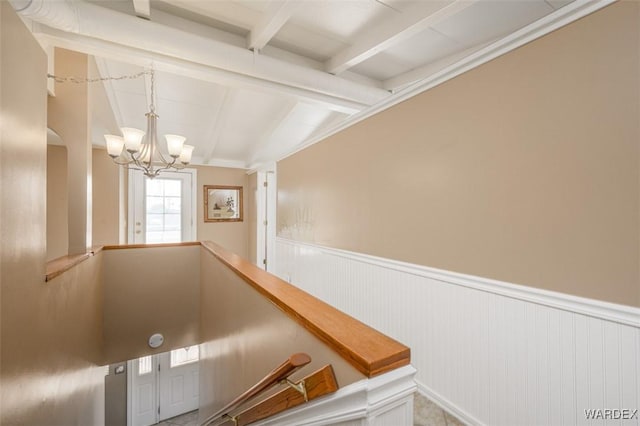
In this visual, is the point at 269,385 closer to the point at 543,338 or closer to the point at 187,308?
the point at 543,338

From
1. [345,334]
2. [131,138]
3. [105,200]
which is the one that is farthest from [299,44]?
[105,200]

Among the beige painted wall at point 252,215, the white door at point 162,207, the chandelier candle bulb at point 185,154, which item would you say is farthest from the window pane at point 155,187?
the chandelier candle bulb at point 185,154

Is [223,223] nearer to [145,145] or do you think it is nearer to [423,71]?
[145,145]

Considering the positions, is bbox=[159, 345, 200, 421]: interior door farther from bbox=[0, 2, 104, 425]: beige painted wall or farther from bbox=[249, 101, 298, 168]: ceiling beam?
bbox=[0, 2, 104, 425]: beige painted wall

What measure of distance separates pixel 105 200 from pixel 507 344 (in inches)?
202

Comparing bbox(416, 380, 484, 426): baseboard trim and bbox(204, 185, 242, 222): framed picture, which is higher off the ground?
bbox(204, 185, 242, 222): framed picture

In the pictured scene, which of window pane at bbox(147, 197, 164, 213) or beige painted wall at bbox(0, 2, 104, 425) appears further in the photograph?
window pane at bbox(147, 197, 164, 213)

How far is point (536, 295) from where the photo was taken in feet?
4.49

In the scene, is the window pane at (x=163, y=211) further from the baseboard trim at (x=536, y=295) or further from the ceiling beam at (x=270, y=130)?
the baseboard trim at (x=536, y=295)

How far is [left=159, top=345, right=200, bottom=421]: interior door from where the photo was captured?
5.46m

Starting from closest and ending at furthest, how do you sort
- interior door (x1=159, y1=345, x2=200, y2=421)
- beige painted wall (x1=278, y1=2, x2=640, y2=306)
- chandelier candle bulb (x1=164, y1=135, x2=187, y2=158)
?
1. beige painted wall (x1=278, y1=2, x2=640, y2=306)
2. chandelier candle bulb (x1=164, y1=135, x2=187, y2=158)
3. interior door (x1=159, y1=345, x2=200, y2=421)

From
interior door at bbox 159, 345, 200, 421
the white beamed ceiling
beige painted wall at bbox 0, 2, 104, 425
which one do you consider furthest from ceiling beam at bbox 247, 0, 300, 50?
interior door at bbox 159, 345, 200, 421

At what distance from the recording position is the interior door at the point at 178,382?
215 inches

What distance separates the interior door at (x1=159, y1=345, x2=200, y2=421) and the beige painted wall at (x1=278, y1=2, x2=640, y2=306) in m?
5.66
